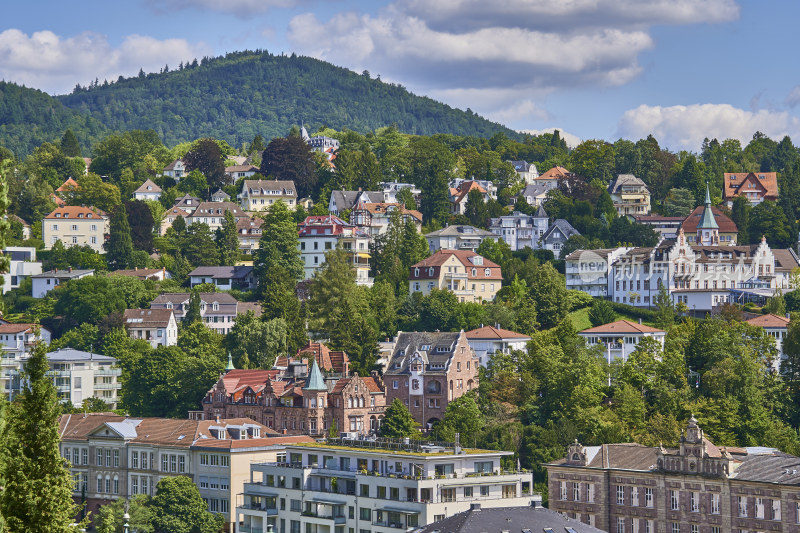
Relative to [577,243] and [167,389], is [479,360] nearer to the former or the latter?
[167,389]

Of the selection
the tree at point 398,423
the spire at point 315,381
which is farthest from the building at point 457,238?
the tree at point 398,423

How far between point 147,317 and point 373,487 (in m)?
60.0

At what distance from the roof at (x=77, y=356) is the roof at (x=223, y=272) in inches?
814

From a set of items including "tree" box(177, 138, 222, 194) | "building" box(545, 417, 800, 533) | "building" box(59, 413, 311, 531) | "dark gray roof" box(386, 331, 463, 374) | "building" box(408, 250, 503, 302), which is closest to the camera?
"building" box(545, 417, 800, 533)

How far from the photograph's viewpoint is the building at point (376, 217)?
512ft

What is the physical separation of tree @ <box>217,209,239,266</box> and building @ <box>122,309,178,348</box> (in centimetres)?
1753

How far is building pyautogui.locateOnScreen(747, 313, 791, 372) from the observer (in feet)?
377

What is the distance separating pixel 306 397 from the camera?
109375mm

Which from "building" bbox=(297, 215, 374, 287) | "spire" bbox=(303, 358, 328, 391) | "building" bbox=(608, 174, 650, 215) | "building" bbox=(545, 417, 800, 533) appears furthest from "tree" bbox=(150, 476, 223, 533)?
"building" bbox=(608, 174, 650, 215)

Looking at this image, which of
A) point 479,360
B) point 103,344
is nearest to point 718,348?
point 479,360

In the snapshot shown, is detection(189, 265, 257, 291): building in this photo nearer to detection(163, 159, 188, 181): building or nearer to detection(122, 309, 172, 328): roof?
detection(122, 309, 172, 328): roof

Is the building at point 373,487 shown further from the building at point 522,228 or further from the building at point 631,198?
the building at point 631,198

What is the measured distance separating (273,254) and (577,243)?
34.9 metres

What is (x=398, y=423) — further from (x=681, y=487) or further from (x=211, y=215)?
(x=211, y=215)
